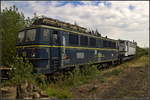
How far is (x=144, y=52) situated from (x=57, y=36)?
30267 mm

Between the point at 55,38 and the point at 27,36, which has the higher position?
the point at 27,36

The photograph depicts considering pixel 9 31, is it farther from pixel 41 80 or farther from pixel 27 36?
pixel 41 80

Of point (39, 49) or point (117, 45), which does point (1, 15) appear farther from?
point (117, 45)

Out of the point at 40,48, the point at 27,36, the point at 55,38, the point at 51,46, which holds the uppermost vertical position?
the point at 27,36

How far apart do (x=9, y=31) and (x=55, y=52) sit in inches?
300

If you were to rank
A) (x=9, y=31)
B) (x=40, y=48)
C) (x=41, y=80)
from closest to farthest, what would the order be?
(x=41, y=80) → (x=40, y=48) → (x=9, y=31)

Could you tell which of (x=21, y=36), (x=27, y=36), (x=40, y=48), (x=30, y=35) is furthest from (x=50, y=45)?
(x=21, y=36)

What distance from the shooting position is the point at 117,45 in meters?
21.3

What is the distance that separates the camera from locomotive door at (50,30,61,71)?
30.8 ft

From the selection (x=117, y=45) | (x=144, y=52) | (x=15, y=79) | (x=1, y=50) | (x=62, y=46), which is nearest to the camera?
(x=15, y=79)

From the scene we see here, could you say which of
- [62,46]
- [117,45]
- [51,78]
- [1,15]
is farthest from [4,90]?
[117,45]

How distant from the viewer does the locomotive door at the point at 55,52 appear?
9.39 meters

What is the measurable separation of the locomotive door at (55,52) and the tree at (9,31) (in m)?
5.87

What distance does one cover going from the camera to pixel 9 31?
14.9m
